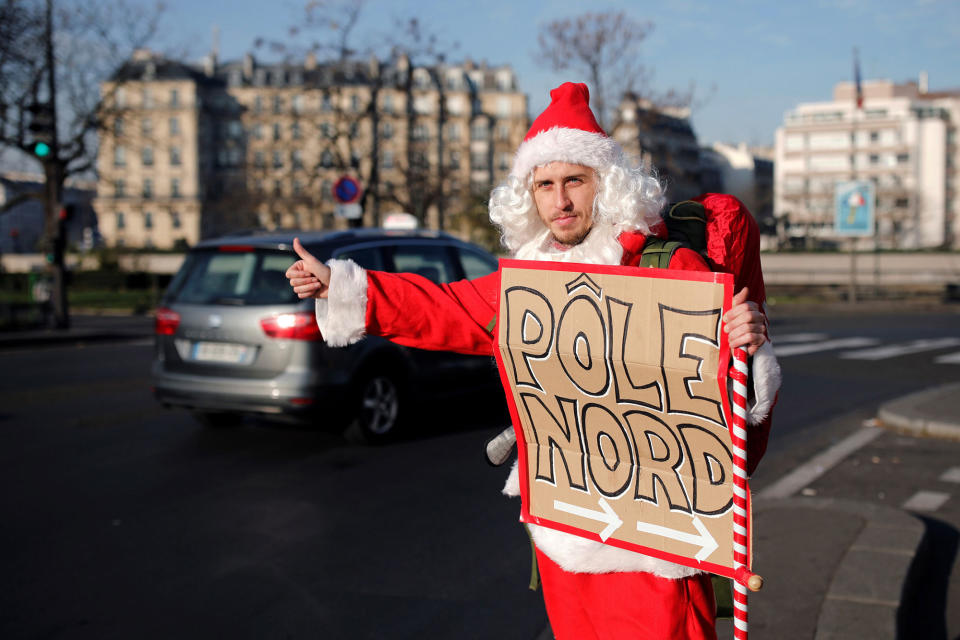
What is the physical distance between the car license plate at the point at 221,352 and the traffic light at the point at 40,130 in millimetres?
12907

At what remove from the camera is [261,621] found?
3820 millimetres

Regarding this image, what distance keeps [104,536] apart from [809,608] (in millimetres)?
3659

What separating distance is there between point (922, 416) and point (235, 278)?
6148mm

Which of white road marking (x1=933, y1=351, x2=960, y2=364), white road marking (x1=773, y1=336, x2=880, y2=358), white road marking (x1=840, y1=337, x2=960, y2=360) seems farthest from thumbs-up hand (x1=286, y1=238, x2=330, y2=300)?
white road marking (x1=933, y1=351, x2=960, y2=364)

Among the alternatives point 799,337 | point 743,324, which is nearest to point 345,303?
point 743,324

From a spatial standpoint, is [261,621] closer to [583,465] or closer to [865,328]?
[583,465]

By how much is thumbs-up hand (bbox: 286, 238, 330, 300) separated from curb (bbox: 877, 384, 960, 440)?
22.8ft

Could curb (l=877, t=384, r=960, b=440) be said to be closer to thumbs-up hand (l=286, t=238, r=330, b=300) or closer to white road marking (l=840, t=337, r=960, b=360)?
white road marking (l=840, t=337, r=960, b=360)

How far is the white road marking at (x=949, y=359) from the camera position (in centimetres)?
1379

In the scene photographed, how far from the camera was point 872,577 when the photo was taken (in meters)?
3.92

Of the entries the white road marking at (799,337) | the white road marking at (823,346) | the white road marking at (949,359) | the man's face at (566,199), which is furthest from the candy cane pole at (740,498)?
the white road marking at (799,337)

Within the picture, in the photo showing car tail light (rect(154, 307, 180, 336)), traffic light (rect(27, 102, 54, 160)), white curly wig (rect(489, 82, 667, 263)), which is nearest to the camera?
white curly wig (rect(489, 82, 667, 263))

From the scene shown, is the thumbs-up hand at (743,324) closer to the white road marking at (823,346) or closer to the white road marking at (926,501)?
the white road marking at (926,501)

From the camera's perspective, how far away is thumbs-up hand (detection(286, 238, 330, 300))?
7.95ft
